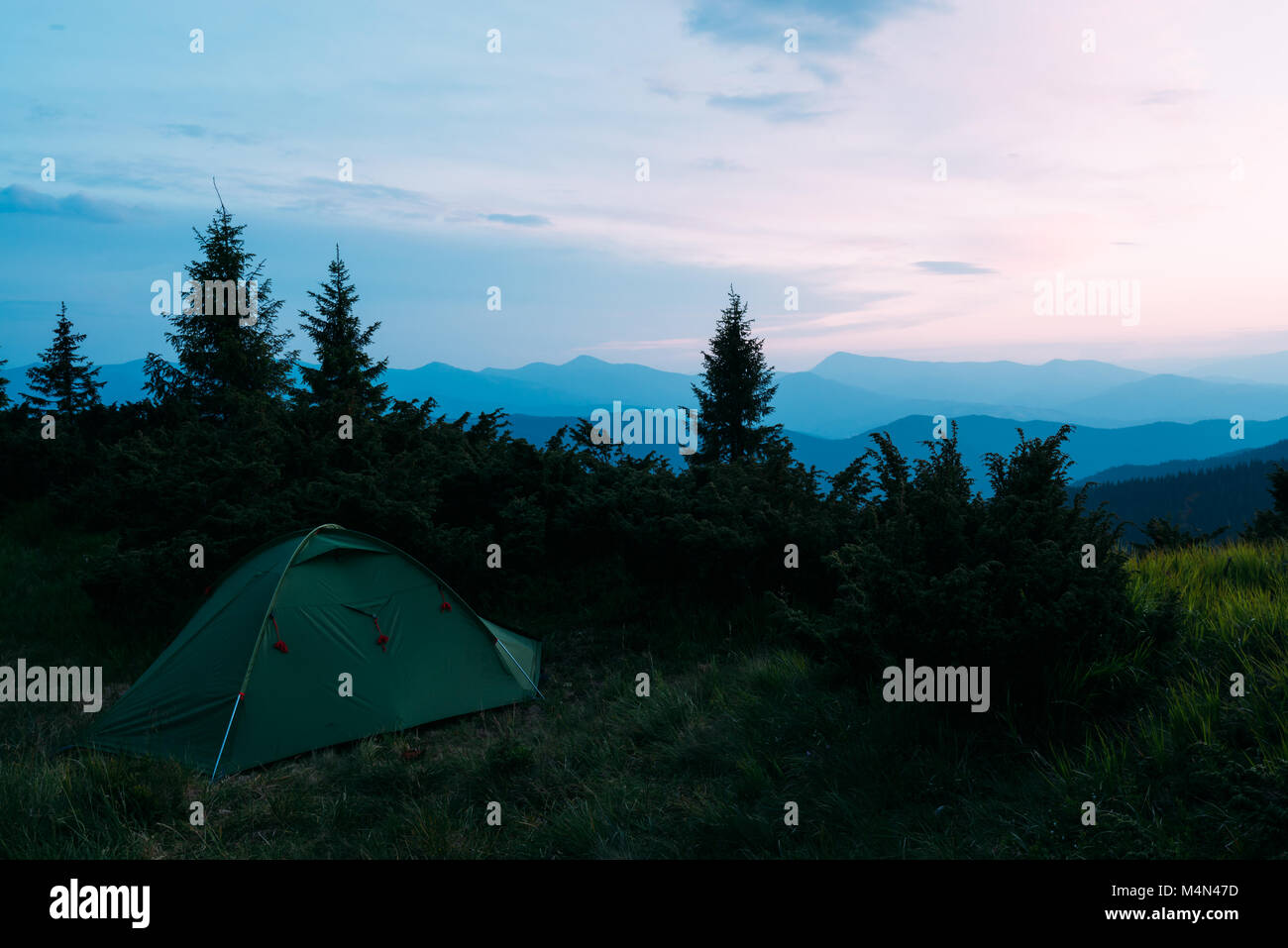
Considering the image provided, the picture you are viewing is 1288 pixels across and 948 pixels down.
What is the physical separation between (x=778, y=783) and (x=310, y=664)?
441 cm

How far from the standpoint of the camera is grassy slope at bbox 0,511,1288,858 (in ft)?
11.1

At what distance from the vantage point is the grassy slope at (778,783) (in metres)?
3.40

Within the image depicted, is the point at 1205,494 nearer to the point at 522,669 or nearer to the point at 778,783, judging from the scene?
the point at 522,669

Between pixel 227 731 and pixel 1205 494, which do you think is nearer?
pixel 227 731

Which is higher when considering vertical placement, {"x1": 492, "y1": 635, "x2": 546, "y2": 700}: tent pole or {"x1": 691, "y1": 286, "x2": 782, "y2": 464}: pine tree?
{"x1": 691, "y1": 286, "x2": 782, "y2": 464}: pine tree

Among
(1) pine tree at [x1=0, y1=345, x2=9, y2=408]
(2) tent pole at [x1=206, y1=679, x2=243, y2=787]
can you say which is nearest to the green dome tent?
(2) tent pole at [x1=206, y1=679, x2=243, y2=787]

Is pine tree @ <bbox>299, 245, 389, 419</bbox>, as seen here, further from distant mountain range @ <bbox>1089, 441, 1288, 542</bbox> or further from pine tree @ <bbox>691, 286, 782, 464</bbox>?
distant mountain range @ <bbox>1089, 441, 1288, 542</bbox>

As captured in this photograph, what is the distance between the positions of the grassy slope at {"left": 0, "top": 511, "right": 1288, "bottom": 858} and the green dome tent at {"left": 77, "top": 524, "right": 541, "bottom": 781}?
400mm

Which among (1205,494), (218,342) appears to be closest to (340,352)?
(218,342)

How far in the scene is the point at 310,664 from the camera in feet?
22.0

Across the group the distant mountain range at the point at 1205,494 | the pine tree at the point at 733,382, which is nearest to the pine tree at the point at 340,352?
the pine tree at the point at 733,382

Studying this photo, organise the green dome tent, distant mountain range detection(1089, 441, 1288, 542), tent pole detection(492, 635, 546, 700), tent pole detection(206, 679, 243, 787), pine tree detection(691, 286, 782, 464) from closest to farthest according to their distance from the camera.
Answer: tent pole detection(206, 679, 243, 787), the green dome tent, tent pole detection(492, 635, 546, 700), pine tree detection(691, 286, 782, 464), distant mountain range detection(1089, 441, 1288, 542)

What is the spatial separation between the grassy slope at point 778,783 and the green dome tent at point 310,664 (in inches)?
15.7
